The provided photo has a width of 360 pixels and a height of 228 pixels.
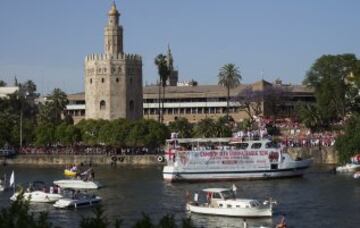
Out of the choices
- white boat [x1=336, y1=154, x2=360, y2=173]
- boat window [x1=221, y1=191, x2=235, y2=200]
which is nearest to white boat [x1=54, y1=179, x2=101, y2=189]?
boat window [x1=221, y1=191, x2=235, y2=200]

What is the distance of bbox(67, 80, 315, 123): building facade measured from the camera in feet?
528

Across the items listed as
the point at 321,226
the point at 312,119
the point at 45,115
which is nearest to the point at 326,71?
the point at 312,119

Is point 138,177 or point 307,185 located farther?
point 138,177

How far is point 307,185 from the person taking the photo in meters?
79.4

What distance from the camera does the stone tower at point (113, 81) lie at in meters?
146

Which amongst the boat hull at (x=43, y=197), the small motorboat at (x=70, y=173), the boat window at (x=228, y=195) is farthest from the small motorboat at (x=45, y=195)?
the small motorboat at (x=70, y=173)

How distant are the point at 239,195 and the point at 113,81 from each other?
256ft

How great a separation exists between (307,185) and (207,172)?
1290 cm

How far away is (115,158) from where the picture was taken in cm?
12175

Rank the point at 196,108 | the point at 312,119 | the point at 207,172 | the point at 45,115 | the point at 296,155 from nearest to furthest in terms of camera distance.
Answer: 1. the point at 207,172
2. the point at 296,155
3. the point at 312,119
4. the point at 45,115
5. the point at 196,108

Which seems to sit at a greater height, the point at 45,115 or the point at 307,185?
the point at 45,115

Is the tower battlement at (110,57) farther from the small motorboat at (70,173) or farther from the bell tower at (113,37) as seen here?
the small motorboat at (70,173)

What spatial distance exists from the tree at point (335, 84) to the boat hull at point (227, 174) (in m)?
41.9

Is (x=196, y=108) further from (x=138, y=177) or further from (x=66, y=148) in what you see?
(x=138, y=177)
